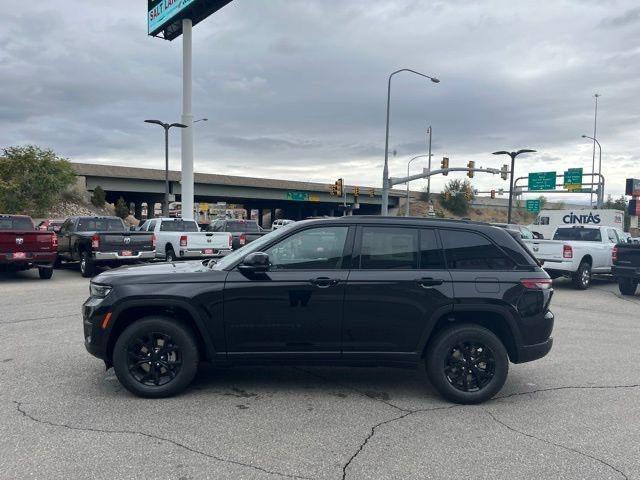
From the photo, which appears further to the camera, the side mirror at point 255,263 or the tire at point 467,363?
the tire at point 467,363

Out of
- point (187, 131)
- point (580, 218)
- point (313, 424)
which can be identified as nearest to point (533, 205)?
point (580, 218)

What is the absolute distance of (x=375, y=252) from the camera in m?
5.09

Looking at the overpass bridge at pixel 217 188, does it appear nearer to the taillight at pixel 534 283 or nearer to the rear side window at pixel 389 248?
the rear side window at pixel 389 248

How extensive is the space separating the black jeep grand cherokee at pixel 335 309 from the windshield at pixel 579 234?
1190 centimetres

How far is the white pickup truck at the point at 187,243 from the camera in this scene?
16.7 m

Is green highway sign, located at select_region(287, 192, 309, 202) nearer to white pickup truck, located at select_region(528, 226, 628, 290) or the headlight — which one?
white pickup truck, located at select_region(528, 226, 628, 290)

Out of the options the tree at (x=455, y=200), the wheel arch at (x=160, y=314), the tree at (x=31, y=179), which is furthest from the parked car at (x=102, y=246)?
the tree at (x=455, y=200)

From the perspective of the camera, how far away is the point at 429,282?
4.96m

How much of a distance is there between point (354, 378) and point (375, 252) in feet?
5.05

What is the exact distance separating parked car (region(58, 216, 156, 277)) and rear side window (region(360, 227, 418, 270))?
36.0 feet

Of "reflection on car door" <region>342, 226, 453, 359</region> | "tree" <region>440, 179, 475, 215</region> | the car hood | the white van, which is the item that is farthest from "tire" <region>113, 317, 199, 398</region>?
"tree" <region>440, 179, 475, 215</region>

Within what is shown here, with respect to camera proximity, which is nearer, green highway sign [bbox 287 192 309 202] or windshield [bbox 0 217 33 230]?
windshield [bbox 0 217 33 230]

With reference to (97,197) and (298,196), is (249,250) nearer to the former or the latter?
(97,197)

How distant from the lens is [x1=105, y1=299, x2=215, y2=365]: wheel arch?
483 cm
